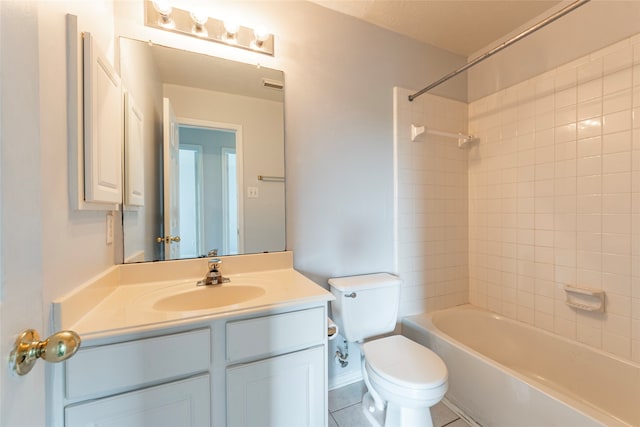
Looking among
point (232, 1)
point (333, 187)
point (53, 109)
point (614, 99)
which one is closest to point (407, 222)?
point (333, 187)

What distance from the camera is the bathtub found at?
118 centimetres

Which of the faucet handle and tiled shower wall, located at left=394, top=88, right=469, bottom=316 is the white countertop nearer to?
the faucet handle

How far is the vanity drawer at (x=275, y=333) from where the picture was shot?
0.93 meters

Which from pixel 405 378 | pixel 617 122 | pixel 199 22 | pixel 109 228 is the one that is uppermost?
pixel 199 22

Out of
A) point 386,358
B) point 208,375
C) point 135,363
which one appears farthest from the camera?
point 386,358

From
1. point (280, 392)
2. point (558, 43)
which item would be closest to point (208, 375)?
point (280, 392)

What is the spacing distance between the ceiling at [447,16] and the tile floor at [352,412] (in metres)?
2.40

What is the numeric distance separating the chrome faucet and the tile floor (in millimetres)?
1011

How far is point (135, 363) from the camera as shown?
0.80 metres

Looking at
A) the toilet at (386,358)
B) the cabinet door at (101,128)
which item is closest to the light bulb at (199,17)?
the cabinet door at (101,128)

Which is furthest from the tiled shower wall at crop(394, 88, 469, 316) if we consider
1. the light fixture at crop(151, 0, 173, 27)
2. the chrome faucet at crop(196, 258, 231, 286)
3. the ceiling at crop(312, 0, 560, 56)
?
the light fixture at crop(151, 0, 173, 27)

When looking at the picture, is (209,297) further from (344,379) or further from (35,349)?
(344,379)

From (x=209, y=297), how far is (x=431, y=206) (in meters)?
1.62

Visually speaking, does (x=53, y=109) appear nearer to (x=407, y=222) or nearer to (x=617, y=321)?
(x=407, y=222)
